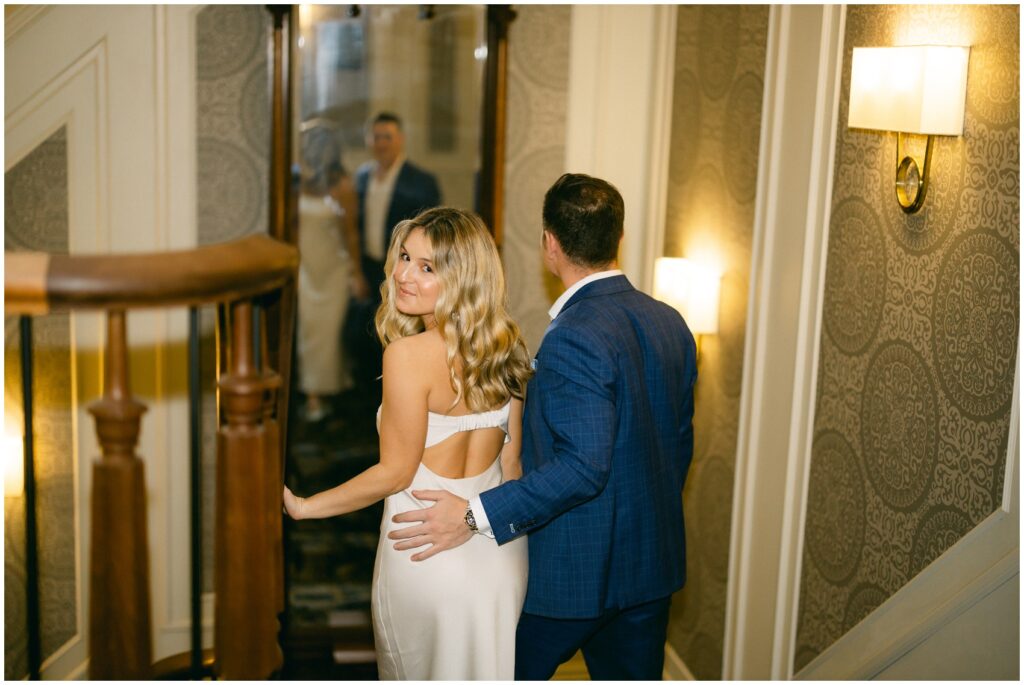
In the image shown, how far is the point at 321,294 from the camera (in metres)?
4.11

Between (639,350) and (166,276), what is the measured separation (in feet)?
4.32

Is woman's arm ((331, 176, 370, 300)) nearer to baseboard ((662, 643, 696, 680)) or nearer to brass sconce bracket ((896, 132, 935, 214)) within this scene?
baseboard ((662, 643, 696, 680))

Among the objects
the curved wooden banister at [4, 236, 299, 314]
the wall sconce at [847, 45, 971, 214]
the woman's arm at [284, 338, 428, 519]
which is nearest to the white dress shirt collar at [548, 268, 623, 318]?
Result: the woman's arm at [284, 338, 428, 519]

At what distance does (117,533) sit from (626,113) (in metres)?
3.31

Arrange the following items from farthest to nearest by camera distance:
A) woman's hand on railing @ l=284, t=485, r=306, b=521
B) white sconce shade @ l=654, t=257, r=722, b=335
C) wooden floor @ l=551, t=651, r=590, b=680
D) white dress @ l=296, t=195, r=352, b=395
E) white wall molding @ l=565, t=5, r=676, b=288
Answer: white wall molding @ l=565, t=5, r=676, b=288 → white dress @ l=296, t=195, r=352, b=395 → wooden floor @ l=551, t=651, r=590, b=680 → white sconce shade @ l=654, t=257, r=722, b=335 → woman's hand on railing @ l=284, t=485, r=306, b=521

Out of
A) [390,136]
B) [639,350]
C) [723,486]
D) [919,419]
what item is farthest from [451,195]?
[919,419]

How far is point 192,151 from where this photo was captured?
4113mm

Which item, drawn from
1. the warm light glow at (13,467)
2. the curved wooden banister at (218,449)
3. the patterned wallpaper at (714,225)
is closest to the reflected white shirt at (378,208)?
the patterned wallpaper at (714,225)

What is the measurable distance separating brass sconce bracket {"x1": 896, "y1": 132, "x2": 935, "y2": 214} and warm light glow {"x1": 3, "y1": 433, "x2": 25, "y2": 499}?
119 inches

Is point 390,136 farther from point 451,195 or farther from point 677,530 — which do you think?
point 677,530

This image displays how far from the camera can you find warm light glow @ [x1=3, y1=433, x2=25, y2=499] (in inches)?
151

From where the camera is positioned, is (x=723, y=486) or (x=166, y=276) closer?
(x=166, y=276)

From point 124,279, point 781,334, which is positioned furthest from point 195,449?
point 781,334

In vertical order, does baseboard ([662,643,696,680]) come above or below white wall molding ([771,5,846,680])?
below
